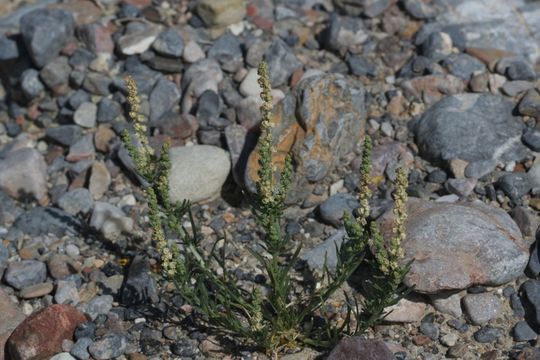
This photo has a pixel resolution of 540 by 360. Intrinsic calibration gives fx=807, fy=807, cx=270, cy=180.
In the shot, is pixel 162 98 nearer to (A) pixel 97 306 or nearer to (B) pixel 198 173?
(B) pixel 198 173

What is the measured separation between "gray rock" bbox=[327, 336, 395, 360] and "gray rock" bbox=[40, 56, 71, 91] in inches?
150

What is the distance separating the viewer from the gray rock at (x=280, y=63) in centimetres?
669

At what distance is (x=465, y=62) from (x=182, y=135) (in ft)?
7.96

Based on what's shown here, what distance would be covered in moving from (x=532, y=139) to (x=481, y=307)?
5.04 ft

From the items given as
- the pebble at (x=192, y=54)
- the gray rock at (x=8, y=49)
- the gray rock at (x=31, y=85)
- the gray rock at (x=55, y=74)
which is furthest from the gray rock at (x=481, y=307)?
the gray rock at (x=8, y=49)

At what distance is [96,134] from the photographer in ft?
21.7

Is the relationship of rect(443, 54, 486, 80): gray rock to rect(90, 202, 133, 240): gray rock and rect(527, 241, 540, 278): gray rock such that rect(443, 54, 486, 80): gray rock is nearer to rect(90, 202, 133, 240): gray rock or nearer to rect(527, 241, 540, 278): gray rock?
rect(527, 241, 540, 278): gray rock

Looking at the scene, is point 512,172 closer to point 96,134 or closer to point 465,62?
point 465,62

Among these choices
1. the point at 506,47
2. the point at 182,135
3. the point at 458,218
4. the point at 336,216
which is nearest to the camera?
the point at 458,218

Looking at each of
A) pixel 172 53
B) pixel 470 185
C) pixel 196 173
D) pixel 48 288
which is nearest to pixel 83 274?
pixel 48 288

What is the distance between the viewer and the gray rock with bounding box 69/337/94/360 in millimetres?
4973

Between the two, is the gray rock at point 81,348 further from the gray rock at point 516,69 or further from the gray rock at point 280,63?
the gray rock at point 516,69

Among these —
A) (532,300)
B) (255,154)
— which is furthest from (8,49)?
(532,300)

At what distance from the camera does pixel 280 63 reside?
266 inches
